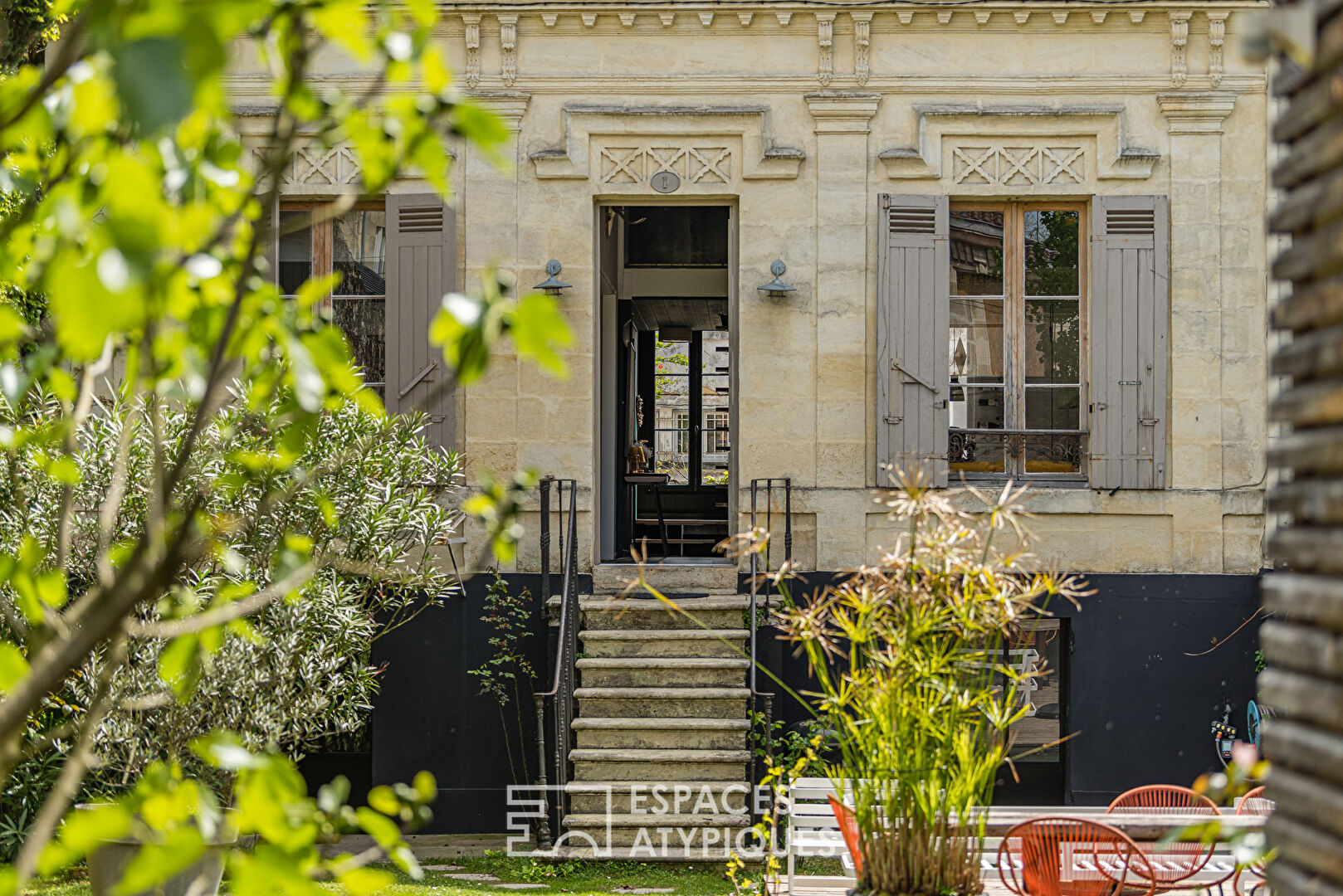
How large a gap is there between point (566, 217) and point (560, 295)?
0.53 meters

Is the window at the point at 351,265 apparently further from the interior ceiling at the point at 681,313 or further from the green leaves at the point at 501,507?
the green leaves at the point at 501,507

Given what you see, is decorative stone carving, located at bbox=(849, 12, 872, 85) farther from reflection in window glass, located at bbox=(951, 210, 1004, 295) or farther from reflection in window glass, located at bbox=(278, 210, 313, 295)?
reflection in window glass, located at bbox=(278, 210, 313, 295)

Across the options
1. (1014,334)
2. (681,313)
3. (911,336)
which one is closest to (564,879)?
(911,336)

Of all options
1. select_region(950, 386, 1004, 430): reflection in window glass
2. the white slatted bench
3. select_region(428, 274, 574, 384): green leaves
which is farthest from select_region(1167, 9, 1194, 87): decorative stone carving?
select_region(428, 274, 574, 384): green leaves

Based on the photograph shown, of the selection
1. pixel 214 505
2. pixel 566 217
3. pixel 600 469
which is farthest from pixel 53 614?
pixel 600 469

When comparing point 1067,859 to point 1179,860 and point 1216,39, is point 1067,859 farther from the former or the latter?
point 1216,39

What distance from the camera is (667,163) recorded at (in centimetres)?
848

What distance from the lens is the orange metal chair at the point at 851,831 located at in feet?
13.7

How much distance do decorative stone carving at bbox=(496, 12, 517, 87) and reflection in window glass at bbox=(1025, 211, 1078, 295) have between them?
145 inches

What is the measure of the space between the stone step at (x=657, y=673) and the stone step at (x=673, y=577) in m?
0.69

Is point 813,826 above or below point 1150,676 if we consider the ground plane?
below

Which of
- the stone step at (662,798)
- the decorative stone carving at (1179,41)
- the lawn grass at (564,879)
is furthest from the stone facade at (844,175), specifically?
the lawn grass at (564,879)

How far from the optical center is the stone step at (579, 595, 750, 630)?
800 cm

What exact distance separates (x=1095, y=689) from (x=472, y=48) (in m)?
6.02
